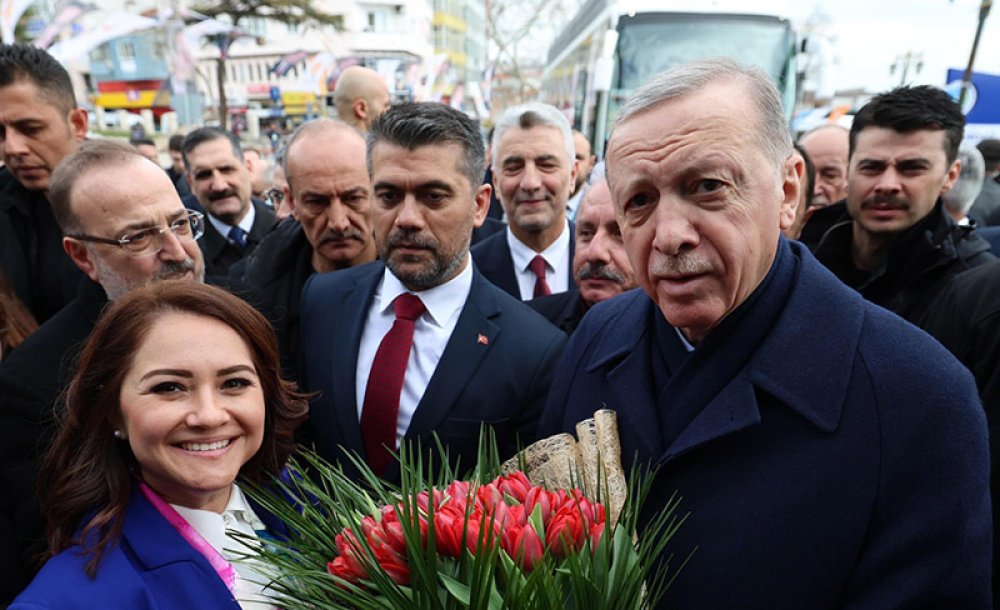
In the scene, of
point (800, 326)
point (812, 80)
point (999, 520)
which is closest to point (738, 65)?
point (800, 326)

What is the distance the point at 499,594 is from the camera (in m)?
1.12

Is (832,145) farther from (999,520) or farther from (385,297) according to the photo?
(385,297)

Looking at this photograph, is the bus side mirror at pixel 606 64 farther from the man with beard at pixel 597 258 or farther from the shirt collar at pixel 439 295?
the shirt collar at pixel 439 295

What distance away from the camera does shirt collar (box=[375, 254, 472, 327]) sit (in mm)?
2488

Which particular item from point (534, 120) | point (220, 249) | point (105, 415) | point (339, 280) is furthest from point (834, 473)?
point (220, 249)

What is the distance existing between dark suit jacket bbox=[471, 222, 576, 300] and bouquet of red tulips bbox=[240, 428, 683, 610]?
2.56 metres

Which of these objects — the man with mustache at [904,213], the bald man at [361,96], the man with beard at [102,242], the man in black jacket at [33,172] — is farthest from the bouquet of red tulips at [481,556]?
the bald man at [361,96]

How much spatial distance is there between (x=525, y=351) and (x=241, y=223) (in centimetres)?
383

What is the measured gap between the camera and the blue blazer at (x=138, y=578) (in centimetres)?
146

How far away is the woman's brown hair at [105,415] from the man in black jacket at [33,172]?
1.55 meters

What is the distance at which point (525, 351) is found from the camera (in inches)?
94.2

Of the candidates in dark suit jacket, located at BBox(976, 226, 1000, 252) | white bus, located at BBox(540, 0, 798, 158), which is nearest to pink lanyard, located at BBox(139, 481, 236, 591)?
dark suit jacket, located at BBox(976, 226, 1000, 252)

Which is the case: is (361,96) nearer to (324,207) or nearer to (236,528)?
(324,207)

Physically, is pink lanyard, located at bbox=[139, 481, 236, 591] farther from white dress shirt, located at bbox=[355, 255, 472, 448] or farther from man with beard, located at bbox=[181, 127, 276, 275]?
man with beard, located at bbox=[181, 127, 276, 275]
